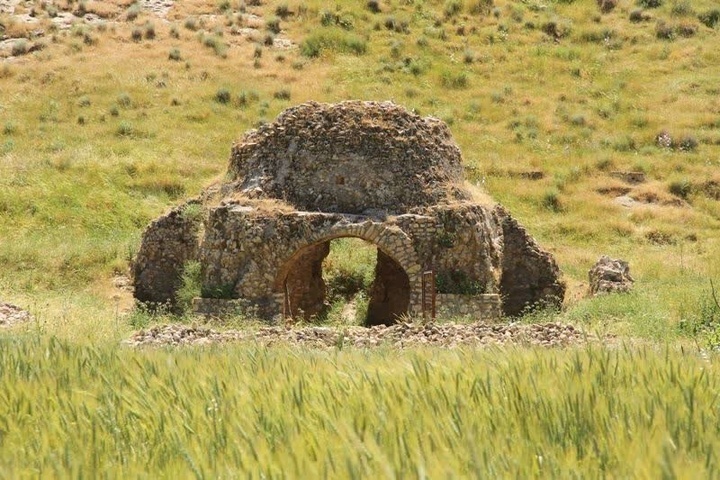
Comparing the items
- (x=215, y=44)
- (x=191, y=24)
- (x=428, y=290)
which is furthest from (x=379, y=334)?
(x=191, y=24)

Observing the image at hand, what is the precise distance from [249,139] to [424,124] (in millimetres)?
3399

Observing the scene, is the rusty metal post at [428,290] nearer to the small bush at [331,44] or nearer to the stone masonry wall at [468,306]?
the stone masonry wall at [468,306]

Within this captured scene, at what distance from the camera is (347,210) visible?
1645 cm

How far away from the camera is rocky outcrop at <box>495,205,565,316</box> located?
1886 cm

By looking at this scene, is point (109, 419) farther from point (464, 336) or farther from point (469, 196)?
point (469, 196)

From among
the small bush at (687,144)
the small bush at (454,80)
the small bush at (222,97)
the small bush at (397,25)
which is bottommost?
the small bush at (687,144)

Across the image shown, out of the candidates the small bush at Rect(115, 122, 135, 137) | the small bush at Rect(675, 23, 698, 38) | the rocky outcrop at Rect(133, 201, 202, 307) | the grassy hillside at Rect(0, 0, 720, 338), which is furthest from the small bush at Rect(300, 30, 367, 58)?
the rocky outcrop at Rect(133, 201, 202, 307)

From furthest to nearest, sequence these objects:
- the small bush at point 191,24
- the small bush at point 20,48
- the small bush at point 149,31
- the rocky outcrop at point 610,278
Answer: the small bush at point 191,24 → the small bush at point 149,31 → the small bush at point 20,48 → the rocky outcrop at point 610,278

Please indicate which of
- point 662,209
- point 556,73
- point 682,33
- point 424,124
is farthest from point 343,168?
point 682,33

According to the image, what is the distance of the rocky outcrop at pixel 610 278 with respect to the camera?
19406 mm

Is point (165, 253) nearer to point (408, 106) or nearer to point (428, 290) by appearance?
point (428, 290)

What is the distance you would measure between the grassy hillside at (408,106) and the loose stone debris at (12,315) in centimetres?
120

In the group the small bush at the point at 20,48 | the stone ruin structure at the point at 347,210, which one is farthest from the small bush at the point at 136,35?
the stone ruin structure at the point at 347,210

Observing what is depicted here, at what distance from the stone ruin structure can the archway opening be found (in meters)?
0.67
